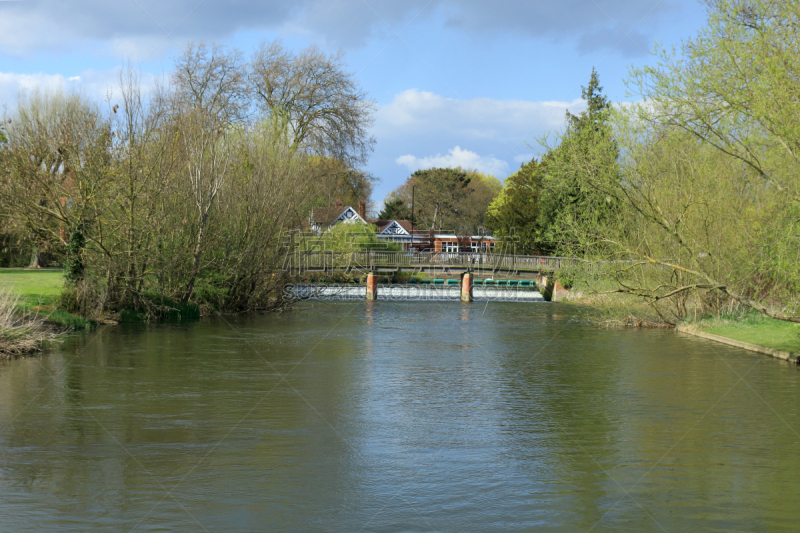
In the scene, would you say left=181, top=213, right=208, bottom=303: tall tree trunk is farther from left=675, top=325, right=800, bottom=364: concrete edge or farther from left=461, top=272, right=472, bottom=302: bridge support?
left=461, top=272, right=472, bottom=302: bridge support

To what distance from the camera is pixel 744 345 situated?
23000 mm

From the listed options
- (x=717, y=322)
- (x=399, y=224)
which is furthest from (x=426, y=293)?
(x=399, y=224)

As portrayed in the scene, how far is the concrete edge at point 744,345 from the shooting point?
2020 cm

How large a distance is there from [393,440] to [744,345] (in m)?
16.1

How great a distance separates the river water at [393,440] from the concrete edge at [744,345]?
0.51 metres

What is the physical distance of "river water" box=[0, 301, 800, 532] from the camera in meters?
7.97

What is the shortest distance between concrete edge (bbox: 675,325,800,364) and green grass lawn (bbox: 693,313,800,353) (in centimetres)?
22

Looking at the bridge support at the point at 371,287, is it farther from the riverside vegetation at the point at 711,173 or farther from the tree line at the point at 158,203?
the riverside vegetation at the point at 711,173

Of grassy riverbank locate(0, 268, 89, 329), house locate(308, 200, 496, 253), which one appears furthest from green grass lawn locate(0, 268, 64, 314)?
house locate(308, 200, 496, 253)

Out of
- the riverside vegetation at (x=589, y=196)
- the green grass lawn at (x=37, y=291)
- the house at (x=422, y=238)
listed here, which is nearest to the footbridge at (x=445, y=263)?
the riverside vegetation at (x=589, y=196)

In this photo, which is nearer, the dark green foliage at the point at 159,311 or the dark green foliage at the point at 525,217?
the dark green foliage at the point at 159,311

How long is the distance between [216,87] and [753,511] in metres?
47.0

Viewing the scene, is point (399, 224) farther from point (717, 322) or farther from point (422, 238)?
point (717, 322)

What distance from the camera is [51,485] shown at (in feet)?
28.5
